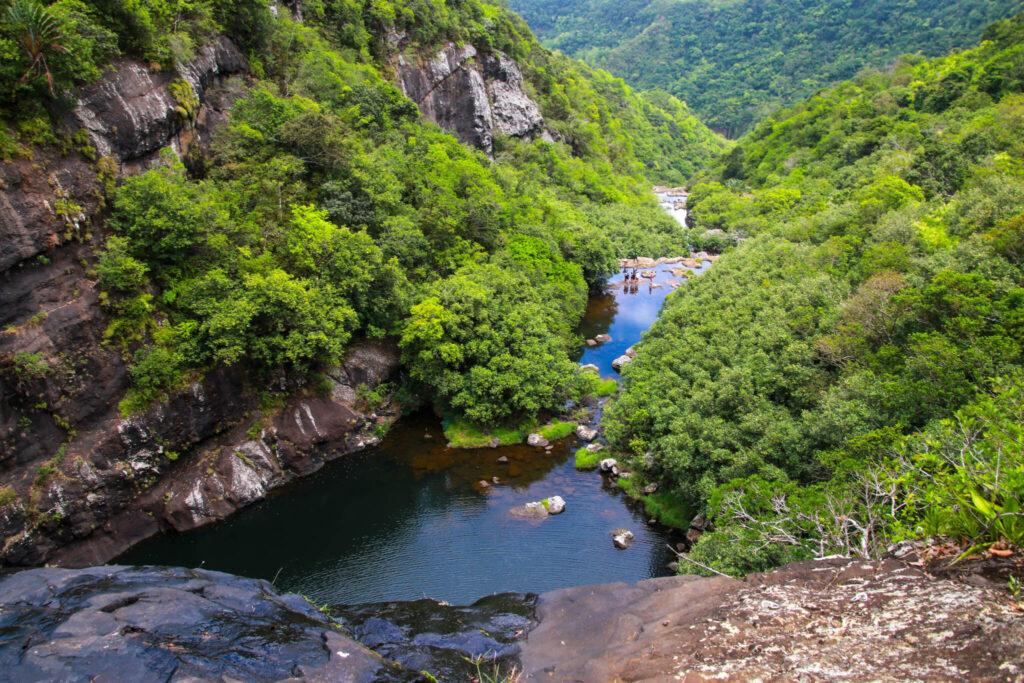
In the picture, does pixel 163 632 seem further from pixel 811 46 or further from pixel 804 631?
pixel 811 46

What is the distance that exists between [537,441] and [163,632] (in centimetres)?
2318

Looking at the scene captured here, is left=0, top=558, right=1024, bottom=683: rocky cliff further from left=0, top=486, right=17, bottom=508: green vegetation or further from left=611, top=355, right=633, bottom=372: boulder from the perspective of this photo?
left=611, top=355, right=633, bottom=372: boulder

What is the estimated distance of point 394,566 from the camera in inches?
996

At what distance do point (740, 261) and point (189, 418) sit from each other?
47.2m

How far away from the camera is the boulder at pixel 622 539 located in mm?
26406

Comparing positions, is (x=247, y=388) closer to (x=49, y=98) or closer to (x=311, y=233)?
(x=311, y=233)

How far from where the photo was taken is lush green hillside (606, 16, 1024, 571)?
47.7 feet

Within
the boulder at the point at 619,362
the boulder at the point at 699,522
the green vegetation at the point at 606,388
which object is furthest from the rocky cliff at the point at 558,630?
the boulder at the point at 619,362

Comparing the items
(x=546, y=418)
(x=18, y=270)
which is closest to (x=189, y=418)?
(x=18, y=270)

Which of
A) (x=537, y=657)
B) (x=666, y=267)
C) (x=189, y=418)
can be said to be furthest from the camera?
(x=666, y=267)

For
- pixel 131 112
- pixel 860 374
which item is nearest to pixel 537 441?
pixel 860 374

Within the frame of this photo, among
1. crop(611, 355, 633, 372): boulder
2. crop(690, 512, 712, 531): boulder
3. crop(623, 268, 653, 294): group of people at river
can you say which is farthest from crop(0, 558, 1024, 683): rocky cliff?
crop(623, 268, 653, 294): group of people at river

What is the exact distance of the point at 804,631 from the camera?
10148mm

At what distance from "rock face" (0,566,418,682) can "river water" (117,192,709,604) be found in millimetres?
7017
